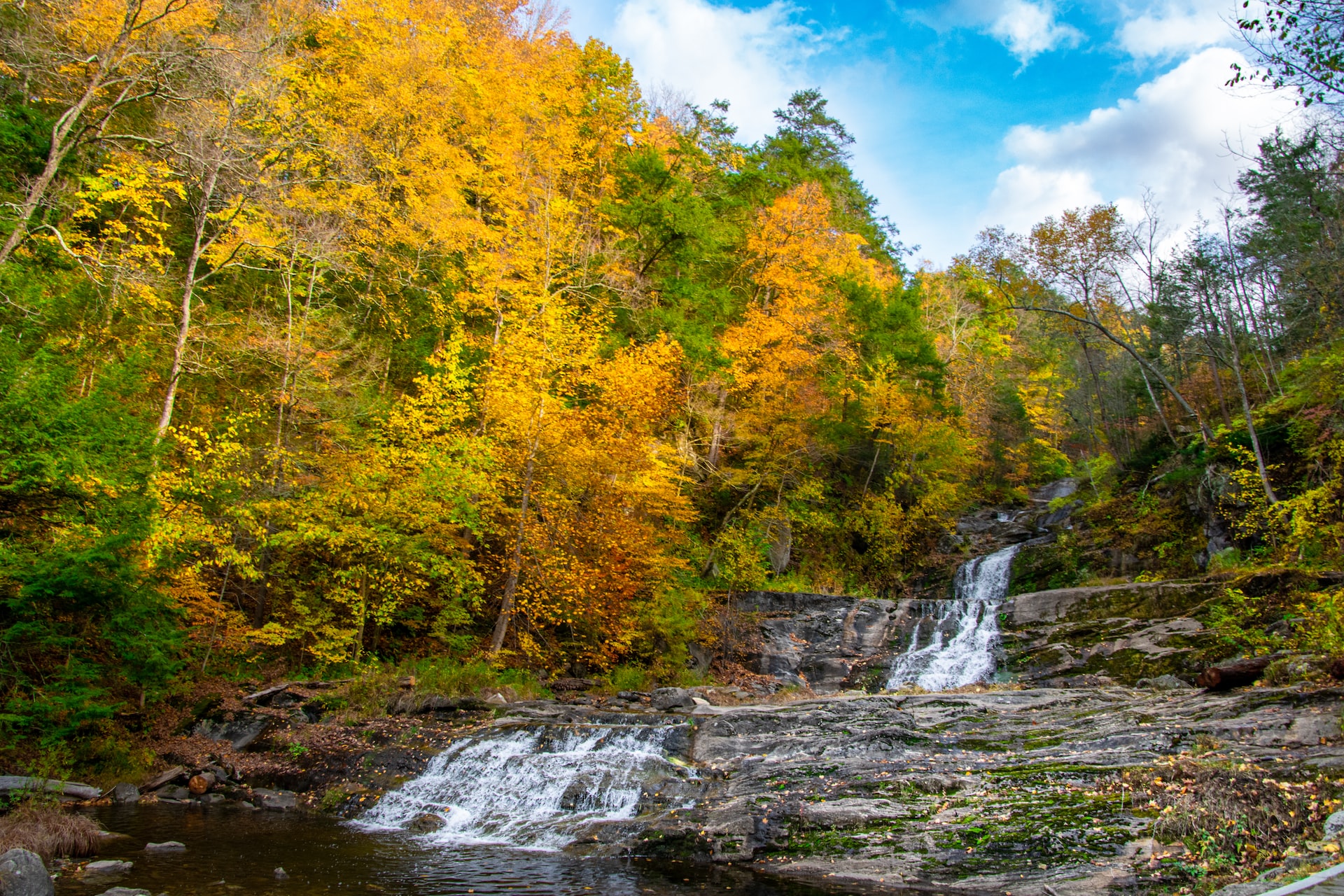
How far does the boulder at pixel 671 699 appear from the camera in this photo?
510 inches

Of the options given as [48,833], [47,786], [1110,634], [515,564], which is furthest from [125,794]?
[1110,634]

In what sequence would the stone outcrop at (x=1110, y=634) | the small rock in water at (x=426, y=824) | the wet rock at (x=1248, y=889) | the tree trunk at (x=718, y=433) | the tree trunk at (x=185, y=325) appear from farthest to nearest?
the tree trunk at (x=718, y=433)
the stone outcrop at (x=1110, y=634)
the tree trunk at (x=185, y=325)
the small rock in water at (x=426, y=824)
the wet rock at (x=1248, y=889)

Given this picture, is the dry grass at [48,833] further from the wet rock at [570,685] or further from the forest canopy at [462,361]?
the wet rock at [570,685]

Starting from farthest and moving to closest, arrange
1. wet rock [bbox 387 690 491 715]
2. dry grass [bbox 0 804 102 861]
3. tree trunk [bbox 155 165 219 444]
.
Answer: wet rock [bbox 387 690 491 715] → tree trunk [bbox 155 165 219 444] → dry grass [bbox 0 804 102 861]

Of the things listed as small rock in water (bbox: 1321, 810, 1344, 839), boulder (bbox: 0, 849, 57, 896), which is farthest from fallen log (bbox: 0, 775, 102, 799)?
small rock in water (bbox: 1321, 810, 1344, 839)

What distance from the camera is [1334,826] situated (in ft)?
15.3

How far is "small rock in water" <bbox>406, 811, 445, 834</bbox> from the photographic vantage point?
8.32 m

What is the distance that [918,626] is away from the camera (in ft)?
60.4

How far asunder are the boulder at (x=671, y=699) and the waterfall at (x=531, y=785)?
244 cm

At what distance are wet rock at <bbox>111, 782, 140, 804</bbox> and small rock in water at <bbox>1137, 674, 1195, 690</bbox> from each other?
15359 mm

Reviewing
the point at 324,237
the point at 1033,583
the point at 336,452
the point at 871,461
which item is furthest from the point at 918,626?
the point at 324,237

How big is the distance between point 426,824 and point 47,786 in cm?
408

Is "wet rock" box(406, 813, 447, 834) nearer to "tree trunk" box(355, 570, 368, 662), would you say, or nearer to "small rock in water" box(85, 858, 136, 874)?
"small rock in water" box(85, 858, 136, 874)

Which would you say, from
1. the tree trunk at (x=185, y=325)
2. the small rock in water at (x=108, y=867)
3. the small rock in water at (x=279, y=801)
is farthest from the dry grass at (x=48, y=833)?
the tree trunk at (x=185, y=325)
